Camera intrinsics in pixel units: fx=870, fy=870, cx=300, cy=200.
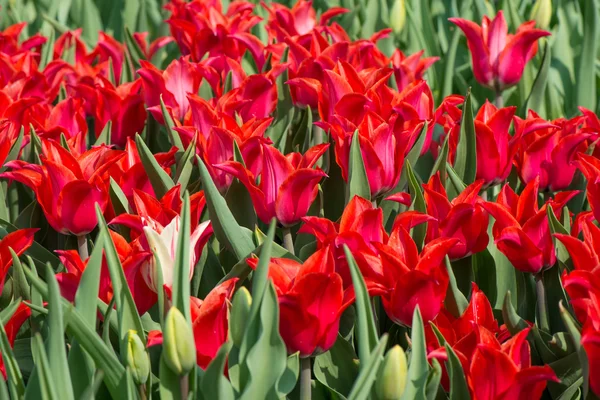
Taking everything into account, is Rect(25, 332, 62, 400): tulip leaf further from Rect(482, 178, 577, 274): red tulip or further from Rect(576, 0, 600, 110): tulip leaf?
Rect(576, 0, 600, 110): tulip leaf

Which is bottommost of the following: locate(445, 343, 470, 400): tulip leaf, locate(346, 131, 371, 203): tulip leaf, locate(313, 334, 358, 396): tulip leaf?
locate(313, 334, 358, 396): tulip leaf

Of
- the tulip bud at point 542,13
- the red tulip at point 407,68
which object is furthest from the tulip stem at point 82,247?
the tulip bud at point 542,13

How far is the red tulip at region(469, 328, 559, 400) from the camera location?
3.11 ft

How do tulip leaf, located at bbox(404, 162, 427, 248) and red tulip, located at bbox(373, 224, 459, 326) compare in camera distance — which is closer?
red tulip, located at bbox(373, 224, 459, 326)

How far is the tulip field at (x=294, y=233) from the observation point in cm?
97

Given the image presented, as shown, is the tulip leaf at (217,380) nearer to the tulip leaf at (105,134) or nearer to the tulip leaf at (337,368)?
the tulip leaf at (337,368)

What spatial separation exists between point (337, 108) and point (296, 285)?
0.61 m

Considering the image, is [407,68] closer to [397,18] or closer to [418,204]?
[418,204]

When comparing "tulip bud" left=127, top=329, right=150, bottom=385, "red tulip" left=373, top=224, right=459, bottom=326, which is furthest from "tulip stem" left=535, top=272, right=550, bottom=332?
"tulip bud" left=127, top=329, right=150, bottom=385

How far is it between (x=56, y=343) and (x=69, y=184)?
40 cm

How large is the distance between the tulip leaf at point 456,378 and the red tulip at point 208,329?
0.84 feet

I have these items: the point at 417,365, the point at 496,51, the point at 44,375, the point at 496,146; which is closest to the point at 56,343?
the point at 44,375

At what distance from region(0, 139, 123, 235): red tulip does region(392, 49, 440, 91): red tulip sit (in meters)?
0.76

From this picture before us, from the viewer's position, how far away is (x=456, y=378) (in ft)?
3.27
